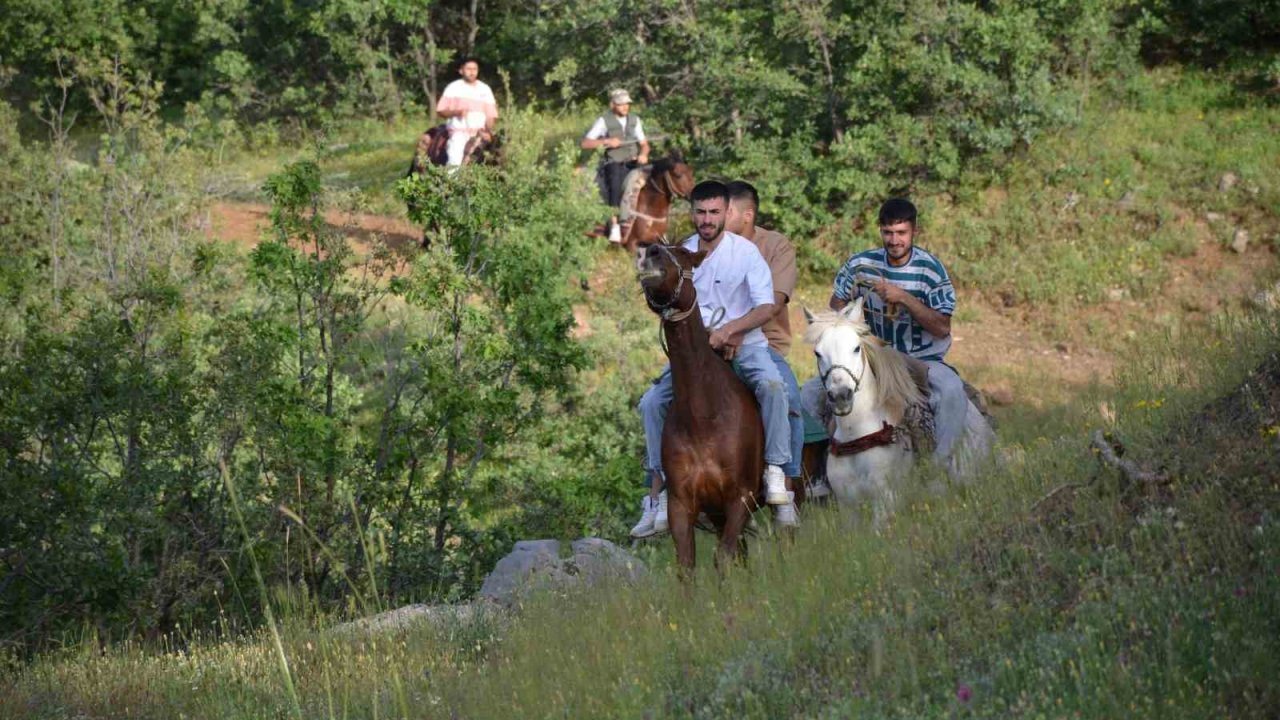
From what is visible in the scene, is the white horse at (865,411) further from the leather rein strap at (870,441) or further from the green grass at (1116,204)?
the green grass at (1116,204)

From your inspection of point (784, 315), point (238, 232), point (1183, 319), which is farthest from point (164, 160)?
point (1183, 319)

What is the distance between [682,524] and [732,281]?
5.29ft

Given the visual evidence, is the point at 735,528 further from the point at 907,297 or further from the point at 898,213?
the point at 898,213

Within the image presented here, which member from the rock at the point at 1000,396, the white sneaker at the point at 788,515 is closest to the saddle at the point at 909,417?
the white sneaker at the point at 788,515

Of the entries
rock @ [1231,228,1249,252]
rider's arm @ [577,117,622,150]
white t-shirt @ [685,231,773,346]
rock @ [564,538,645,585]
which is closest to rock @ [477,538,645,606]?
rock @ [564,538,645,585]

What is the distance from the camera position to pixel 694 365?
8.77 metres

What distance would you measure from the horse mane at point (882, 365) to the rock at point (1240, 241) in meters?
12.3

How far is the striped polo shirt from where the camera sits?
402 inches

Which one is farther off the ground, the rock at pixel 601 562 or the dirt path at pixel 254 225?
the dirt path at pixel 254 225

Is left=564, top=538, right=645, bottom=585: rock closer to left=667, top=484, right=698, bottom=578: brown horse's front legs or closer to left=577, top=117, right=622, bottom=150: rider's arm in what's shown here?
left=667, top=484, right=698, bottom=578: brown horse's front legs

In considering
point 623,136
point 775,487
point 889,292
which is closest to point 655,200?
point 623,136

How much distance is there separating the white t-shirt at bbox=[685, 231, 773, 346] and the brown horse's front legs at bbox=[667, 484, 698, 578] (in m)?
1.15

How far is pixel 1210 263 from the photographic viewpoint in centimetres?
1984

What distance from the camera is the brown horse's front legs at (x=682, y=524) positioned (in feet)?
29.0
